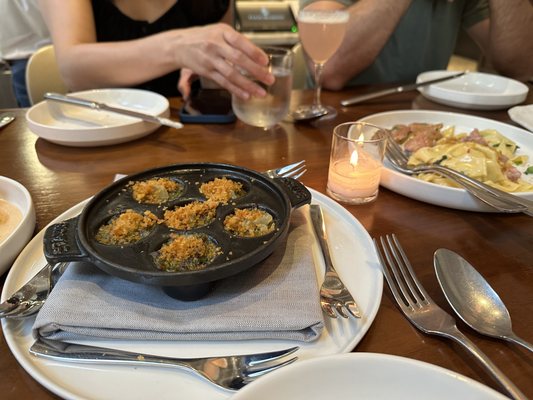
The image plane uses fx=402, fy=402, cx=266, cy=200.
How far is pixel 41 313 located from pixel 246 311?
28 centimetres

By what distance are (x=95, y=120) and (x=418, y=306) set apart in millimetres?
1136

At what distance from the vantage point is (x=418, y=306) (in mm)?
628

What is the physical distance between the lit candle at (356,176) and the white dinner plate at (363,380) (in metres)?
0.53

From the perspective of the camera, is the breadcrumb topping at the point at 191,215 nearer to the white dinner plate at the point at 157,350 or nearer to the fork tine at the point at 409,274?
the white dinner plate at the point at 157,350

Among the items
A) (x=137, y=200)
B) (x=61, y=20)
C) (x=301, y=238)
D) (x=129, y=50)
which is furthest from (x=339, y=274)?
(x=61, y=20)

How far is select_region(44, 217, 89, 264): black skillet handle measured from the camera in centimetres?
59

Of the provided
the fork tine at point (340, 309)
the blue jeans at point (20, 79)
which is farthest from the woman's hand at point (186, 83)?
the blue jeans at point (20, 79)

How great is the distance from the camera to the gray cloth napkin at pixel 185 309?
0.55 m

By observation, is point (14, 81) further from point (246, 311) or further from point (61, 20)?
point (246, 311)

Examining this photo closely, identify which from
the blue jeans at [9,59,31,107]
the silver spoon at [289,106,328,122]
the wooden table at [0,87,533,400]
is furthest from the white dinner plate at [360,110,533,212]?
the blue jeans at [9,59,31,107]

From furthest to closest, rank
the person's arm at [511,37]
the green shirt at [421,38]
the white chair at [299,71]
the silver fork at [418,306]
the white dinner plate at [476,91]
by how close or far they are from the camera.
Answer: the white chair at [299,71] → the green shirt at [421,38] → the person's arm at [511,37] → the white dinner plate at [476,91] → the silver fork at [418,306]

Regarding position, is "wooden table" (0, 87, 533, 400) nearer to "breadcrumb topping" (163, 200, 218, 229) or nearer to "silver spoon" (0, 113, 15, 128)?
"silver spoon" (0, 113, 15, 128)

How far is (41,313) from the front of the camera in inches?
21.5

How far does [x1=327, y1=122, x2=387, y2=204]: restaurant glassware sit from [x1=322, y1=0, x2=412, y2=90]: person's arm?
846mm
